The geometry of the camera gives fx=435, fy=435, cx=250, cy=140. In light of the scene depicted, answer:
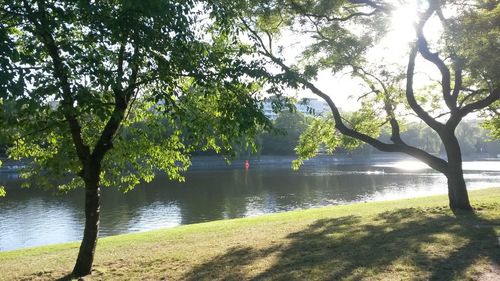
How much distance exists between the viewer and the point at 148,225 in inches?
1064

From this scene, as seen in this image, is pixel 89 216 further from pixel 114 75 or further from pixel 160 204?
pixel 160 204

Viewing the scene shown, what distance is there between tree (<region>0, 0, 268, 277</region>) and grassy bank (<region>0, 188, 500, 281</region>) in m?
1.93

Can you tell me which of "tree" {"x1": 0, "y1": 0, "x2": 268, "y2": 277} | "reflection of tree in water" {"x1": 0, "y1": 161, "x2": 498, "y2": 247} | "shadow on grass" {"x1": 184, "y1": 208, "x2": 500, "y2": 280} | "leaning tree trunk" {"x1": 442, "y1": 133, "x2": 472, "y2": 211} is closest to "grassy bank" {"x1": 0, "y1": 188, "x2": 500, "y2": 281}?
"shadow on grass" {"x1": 184, "y1": 208, "x2": 500, "y2": 280}

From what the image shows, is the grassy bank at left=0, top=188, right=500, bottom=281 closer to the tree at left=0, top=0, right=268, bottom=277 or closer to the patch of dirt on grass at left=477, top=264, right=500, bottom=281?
the patch of dirt on grass at left=477, top=264, right=500, bottom=281

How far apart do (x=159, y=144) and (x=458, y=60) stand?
902cm

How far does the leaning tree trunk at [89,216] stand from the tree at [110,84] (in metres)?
0.02

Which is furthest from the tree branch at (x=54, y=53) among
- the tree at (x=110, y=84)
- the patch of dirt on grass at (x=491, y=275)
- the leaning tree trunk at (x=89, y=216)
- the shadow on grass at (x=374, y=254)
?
the patch of dirt on grass at (x=491, y=275)

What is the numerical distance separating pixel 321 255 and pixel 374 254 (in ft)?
3.53

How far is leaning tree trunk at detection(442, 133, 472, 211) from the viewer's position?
48.9ft

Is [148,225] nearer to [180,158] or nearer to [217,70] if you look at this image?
→ [180,158]

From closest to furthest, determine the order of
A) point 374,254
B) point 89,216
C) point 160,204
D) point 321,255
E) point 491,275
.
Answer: point 491,275
point 374,254
point 89,216
point 321,255
point 160,204

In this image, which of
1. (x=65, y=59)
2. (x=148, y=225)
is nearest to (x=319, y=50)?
(x=65, y=59)

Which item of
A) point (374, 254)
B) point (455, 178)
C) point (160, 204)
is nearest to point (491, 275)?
point (374, 254)

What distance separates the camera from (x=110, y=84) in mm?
5539
